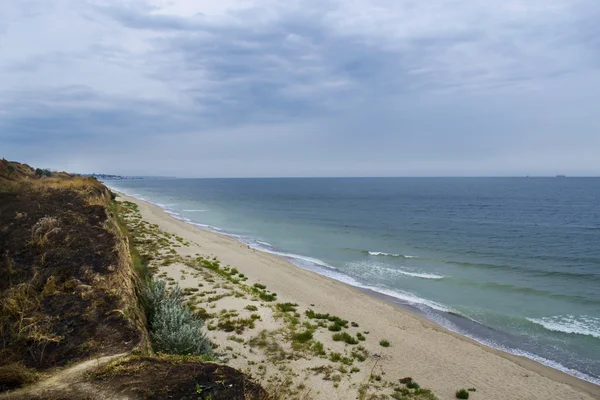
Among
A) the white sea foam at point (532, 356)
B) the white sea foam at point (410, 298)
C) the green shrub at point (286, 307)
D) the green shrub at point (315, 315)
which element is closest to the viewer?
the white sea foam at point (532, 356)

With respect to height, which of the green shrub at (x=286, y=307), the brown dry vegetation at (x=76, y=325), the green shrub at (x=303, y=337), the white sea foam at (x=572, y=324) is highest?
the brown dry vegetation at (x=76, y=325)

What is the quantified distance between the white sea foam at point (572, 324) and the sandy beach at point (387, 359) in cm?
495

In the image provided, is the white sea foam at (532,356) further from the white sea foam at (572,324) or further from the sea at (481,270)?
the white sea foam at (572,324)

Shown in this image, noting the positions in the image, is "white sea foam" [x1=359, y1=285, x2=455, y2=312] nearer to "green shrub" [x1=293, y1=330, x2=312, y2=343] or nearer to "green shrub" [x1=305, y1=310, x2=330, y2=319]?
"green shrub" [x1=305, y1=310, x2=330, y2=319]

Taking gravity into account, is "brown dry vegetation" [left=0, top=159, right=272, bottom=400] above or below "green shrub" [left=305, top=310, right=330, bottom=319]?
above

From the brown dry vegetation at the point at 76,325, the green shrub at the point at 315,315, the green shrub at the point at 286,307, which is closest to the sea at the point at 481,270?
the green shrub at the point at 315,315

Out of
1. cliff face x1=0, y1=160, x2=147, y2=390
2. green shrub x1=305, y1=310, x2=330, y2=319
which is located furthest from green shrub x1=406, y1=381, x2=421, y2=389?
cliff face x1=0, y1=160, x2=147, y2=390

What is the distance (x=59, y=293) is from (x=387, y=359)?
35.5 feet

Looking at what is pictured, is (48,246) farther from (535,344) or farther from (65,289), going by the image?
(535,344)

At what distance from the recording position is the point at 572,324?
18250mm

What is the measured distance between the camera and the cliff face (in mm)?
7027

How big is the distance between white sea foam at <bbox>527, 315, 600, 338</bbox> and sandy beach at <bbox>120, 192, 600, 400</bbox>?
495cm

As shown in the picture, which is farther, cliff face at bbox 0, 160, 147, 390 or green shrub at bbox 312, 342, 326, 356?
green shrub at bbox 312, 342, 326, 356

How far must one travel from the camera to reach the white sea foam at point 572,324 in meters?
17.2
